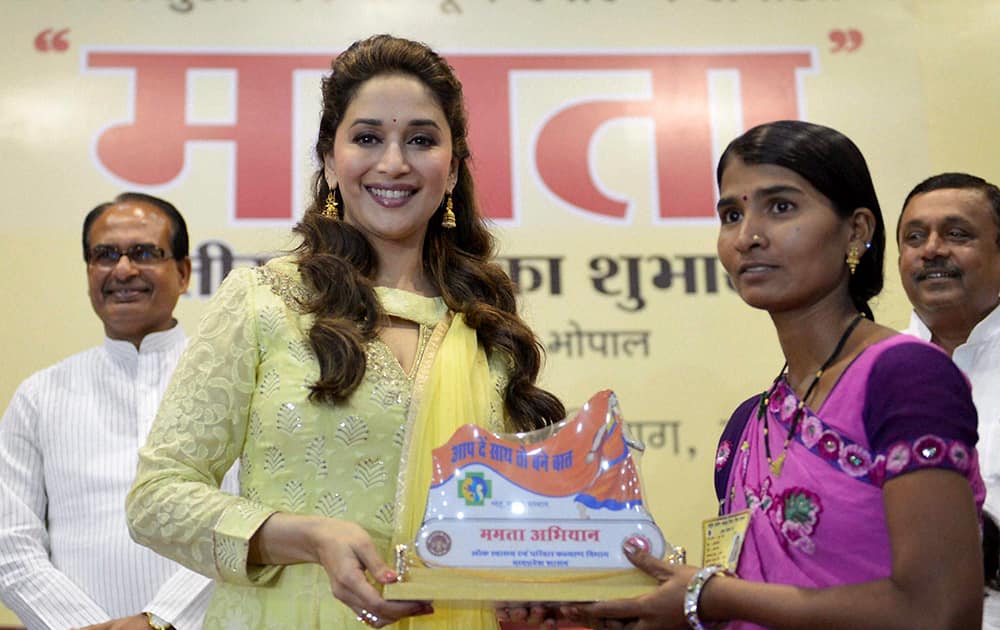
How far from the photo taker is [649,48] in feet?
13.8

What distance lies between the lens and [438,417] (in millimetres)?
1942

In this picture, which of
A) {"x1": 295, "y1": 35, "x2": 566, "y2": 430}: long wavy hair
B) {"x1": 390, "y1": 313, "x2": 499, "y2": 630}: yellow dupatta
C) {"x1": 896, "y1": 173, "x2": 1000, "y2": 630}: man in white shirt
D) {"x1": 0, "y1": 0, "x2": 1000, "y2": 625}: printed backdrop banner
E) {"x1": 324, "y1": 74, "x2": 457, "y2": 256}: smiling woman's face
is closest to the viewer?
{"x1": 390, "y1": 313, "x2": 499, "y2": 630}: yellow dupatta

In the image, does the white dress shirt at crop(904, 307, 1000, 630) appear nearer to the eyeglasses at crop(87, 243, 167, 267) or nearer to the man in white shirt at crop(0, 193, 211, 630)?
the man in white shirt at crop(0, 193, 211, 630)

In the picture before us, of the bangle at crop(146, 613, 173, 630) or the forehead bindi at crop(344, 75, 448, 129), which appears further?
the bangle at crop(146, 613, 173, 630)

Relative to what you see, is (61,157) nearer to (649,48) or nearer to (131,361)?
(131,361)

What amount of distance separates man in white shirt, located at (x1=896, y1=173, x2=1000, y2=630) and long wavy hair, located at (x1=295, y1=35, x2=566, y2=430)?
1.55 m

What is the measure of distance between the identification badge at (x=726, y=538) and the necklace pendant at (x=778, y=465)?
0.23ft

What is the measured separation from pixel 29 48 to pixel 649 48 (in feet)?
7.10

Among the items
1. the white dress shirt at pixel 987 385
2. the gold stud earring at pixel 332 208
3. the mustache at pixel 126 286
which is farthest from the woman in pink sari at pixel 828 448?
the mustache at pixel 126 286

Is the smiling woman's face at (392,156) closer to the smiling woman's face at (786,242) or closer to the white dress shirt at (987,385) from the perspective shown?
the smiling woman's face at (786,242)

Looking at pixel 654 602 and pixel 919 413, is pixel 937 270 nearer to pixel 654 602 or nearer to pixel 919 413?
pixel 919 413

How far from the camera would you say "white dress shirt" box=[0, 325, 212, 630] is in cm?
306

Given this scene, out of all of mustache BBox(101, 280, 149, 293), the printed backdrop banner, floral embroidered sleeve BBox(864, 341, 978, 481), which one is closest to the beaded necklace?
floral embroidered sleeve BBox(864, 341, 978, 481)

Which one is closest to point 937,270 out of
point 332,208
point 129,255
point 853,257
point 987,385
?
point 987,385
